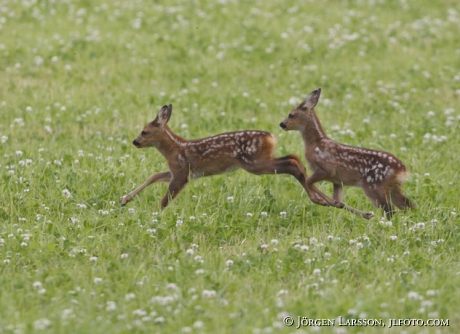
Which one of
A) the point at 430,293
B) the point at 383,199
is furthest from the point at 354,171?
the point at 430,293

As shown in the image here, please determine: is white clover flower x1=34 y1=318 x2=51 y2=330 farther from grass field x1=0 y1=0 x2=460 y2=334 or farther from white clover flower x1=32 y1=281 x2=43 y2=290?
white clover flower x1=32 y1=281 x2=43 y2=290

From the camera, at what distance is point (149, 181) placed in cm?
970

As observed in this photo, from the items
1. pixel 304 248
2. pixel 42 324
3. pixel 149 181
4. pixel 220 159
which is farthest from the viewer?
pixel 149 181

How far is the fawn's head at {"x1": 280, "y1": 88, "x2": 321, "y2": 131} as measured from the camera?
33.0 ft

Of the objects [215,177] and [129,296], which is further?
[215,177]

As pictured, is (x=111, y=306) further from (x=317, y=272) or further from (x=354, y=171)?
(x=354, y=171)

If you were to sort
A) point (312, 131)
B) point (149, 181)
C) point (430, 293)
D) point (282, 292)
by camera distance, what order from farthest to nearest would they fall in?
1. point (312, 131)
2. point (149, 181)
3. point (282, 292)
4. point (430, 293)

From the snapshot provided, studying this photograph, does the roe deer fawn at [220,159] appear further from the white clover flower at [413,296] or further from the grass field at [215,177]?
the white clover flower at [413,296]

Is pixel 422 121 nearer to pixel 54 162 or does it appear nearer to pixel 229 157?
pixel 229 157

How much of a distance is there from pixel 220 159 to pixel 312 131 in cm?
114

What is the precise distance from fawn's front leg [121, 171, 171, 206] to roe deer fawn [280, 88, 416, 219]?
1572 millimetres

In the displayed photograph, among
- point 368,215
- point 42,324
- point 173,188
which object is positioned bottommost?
point 368,215

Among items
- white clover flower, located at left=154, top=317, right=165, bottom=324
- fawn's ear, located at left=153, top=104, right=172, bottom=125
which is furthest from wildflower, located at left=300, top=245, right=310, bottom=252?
fawn's ear, located at left=153, top=104, right=172, bottom=125

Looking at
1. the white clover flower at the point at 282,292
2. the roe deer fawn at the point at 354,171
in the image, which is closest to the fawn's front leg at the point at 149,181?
the roe deer fawn at the point at 354,171
